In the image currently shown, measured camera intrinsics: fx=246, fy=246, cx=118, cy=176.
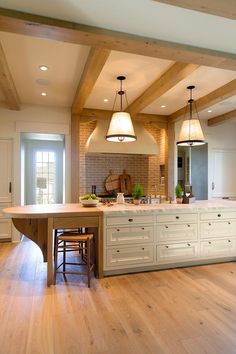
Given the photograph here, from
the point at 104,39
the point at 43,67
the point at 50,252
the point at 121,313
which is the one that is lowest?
the point at 121,313

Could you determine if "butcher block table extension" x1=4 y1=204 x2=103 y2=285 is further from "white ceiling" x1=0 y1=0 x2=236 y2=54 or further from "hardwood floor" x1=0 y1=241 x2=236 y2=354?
"white ceiling" x1=0 y1=0 x2=236 y2=54

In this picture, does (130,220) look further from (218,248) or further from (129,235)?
(218,248)

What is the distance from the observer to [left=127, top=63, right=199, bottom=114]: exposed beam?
124 inches

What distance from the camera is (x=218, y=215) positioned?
3643 millimetres

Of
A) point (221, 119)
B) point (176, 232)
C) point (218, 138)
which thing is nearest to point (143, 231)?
point (176, 232)

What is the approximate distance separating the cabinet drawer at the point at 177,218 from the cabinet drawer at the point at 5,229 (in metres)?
3.12

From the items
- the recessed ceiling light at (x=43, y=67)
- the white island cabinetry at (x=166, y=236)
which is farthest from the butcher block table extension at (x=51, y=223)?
the recessed ceiling light at (x=43, y=67)

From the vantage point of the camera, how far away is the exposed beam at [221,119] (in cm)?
536

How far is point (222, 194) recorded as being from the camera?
645 cm

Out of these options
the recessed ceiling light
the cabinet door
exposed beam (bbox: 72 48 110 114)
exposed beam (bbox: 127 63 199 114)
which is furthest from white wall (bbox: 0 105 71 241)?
the recessed ceiling light

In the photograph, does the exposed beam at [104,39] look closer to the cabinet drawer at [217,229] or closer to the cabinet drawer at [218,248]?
the cabinet drawer at [217,229]

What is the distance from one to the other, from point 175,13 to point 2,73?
2294 millimetres

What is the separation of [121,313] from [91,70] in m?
2.76

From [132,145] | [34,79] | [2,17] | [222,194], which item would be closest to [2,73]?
[34,79]
